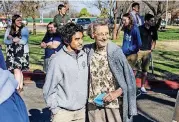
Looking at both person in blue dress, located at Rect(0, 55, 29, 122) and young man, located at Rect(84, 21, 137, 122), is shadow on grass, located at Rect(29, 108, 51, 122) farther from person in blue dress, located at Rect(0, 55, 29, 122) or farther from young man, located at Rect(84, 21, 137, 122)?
person in blue dress, located at Rect(0, 55, 29, 122)

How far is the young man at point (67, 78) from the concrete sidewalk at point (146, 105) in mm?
2700

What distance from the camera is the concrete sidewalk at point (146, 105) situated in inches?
245

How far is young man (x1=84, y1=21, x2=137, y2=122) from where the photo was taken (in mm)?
3459

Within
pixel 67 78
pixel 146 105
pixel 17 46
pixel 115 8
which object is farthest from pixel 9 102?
pixel 115 8

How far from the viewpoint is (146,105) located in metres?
7.03

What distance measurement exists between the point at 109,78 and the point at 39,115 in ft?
10.3

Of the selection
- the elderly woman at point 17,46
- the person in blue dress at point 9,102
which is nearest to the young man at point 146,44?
the elderly woman at point 17,46

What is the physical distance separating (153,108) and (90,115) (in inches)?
129

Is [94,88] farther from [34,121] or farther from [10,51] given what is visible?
[10,51]

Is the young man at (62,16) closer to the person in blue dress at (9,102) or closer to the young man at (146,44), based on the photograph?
the young man at (146,44)

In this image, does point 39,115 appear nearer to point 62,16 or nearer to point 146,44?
point 62,16

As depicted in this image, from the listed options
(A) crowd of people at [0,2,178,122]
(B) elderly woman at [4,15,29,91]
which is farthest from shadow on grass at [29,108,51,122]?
(A) crowd of people at [0,2,178,122]

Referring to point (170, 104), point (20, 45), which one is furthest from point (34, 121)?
point (170, 104)

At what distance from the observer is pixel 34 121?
19.9 ft
